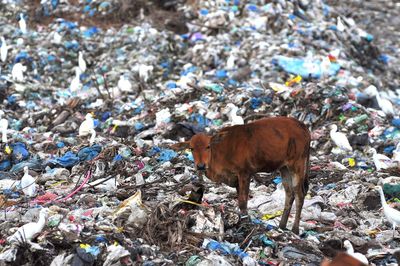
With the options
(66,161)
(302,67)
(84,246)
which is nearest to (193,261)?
(84,246)

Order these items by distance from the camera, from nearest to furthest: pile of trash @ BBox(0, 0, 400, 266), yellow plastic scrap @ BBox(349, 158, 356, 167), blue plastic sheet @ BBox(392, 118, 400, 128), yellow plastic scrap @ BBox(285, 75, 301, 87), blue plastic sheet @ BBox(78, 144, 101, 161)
Result: pile of trash @ BBox(0, 0, 400, 266) < blue plastic sheet @ BBox(78, 144, 101, 161) < yellow plastic scrap @ BBox(349, 158, 356, 167) < blue plastic sheet @ BBox(392, 118, 400, 128) < yellow plastic scrap @ BBox(285, 75, 301, 87)

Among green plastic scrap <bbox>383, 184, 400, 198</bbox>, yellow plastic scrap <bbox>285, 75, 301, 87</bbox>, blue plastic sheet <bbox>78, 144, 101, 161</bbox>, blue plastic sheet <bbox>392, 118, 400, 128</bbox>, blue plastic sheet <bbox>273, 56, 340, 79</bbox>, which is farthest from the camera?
blue plastic sheet <bbox>273, 56, 340, 79</bbox>

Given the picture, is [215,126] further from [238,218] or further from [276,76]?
[238,218]

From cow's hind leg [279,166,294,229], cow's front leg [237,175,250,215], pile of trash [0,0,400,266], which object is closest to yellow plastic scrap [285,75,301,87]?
pile of trash [0,0,400,266]

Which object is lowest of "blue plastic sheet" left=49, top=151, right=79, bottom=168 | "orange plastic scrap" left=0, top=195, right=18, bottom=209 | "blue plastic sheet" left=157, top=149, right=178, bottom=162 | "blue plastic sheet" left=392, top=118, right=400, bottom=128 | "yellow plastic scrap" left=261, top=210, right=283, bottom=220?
"blue plastic sheet" left=392, top=118, right=400, bottom=128

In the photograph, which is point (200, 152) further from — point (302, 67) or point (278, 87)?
point (302, 67)

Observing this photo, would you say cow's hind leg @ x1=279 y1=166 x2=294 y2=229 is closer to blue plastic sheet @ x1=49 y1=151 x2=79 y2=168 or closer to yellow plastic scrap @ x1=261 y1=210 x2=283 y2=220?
yellow plastic scrap @ x1=261 y1=210 x2=283 y2=220

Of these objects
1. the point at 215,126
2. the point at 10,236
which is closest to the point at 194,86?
the point at 215,126

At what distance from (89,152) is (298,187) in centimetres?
325

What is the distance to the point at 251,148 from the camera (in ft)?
19.2

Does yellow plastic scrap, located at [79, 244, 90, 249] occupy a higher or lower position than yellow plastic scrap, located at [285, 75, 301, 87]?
higher

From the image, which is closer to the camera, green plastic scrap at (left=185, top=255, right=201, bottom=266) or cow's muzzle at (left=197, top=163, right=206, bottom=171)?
green plastic scrap at (left=185, top=255, right=201, bottom=266)

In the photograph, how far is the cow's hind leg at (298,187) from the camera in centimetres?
607

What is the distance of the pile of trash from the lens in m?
5.57
